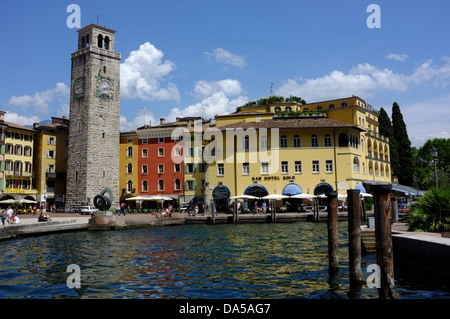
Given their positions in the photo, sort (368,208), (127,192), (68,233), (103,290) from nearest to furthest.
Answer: (103,290), (68,233), (368,208), (127,192)

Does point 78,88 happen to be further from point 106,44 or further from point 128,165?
point 128,165

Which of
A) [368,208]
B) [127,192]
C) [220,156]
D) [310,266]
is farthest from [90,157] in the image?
[310,266]

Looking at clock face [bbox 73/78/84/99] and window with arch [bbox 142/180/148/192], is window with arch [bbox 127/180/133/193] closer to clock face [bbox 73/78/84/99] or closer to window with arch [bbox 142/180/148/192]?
window with arch [bbox 142/180/148/192]

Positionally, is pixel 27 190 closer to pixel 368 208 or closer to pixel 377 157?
pixel 368 208

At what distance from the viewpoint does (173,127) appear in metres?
58.0

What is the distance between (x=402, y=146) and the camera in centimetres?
6406

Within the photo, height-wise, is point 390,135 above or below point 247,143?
above

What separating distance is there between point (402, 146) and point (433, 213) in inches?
2114

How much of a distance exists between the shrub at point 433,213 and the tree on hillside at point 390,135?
51.1 metres

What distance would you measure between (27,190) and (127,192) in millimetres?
13738

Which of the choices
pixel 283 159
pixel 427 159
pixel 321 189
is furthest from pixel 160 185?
pixel 427 159

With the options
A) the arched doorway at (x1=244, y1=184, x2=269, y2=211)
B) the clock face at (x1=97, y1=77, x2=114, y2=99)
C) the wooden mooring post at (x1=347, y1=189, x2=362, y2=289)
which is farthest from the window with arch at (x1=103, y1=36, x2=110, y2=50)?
the wooden mooring post at (x1=347, y1=189, x2=362, y2=289)

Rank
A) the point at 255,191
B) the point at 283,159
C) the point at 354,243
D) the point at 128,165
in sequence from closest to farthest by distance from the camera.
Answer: the point at 354,243
the point at 255,191
the point at 283,159
the point at 128,165

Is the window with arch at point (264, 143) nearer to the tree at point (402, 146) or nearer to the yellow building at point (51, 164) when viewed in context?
the tree at point (402, 146)
